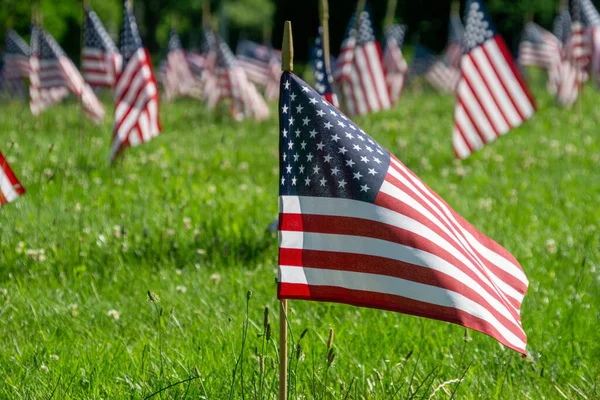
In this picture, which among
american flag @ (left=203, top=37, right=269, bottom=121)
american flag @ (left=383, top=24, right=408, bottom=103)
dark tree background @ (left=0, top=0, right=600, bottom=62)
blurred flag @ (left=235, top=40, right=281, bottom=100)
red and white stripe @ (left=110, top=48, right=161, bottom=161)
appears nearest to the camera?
red and white stripe @ (left=110, top=48, right=161, bottom=161)

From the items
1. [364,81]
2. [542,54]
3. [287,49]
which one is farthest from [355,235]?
[542,54]

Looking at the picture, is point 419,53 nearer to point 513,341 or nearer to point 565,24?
point 565,24

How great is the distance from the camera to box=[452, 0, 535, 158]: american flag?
7.40m

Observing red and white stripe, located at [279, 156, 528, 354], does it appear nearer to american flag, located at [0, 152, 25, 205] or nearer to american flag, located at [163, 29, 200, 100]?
american flag, located at [0, 152, 25, 205]

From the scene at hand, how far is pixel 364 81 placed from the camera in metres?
11.0

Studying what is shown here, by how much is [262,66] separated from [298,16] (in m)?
22.6

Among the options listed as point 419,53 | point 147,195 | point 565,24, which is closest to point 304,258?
point 147,195

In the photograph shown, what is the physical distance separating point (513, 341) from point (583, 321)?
1709 millimetres

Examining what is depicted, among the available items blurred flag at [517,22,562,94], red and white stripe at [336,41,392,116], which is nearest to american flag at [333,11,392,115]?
red and white stripe at [336,41,392,116]

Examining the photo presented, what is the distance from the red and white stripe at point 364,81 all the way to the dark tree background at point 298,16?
28596 millimetres

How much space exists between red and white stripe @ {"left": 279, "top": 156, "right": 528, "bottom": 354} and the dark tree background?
119 feet

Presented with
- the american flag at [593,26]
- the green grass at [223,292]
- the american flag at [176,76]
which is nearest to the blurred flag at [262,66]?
the american flag at [176,76]

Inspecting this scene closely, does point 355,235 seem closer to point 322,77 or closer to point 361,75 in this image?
point 322,77

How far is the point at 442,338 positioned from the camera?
13.3ft
